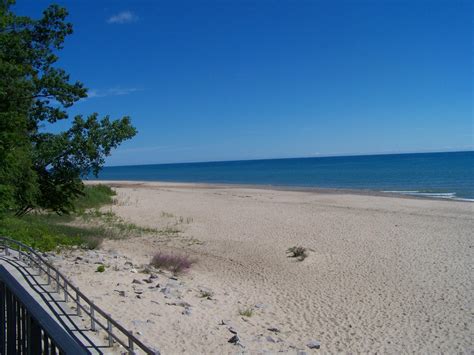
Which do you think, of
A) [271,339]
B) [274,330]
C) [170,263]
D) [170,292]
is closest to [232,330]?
[271,339]

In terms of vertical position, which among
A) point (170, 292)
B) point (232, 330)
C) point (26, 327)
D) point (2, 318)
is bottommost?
point (232, 330)

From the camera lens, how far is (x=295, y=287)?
476 inches

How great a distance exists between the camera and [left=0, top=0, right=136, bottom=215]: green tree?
12.8 m

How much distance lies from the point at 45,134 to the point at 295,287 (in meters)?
9.61

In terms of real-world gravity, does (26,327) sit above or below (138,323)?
above

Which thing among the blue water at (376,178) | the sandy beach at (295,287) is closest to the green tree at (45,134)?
the sandy beach at (295,287)

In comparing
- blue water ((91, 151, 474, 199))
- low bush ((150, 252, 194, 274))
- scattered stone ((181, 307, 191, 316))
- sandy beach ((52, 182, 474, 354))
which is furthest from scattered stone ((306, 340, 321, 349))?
blue water ((91, 151, 474, 199))

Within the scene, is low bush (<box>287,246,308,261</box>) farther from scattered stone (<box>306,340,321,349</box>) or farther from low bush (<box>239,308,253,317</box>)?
scattered stone (<box>306,340,321,349</box>)

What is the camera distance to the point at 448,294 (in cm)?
1138

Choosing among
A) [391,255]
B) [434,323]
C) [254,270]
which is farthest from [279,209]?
[434,323]

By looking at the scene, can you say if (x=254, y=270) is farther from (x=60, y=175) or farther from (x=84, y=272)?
(x=60, y=175)

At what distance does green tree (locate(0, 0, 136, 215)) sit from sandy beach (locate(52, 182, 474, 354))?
2.76m

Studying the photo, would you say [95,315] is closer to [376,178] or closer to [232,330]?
[232,330]

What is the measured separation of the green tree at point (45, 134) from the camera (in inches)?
504
